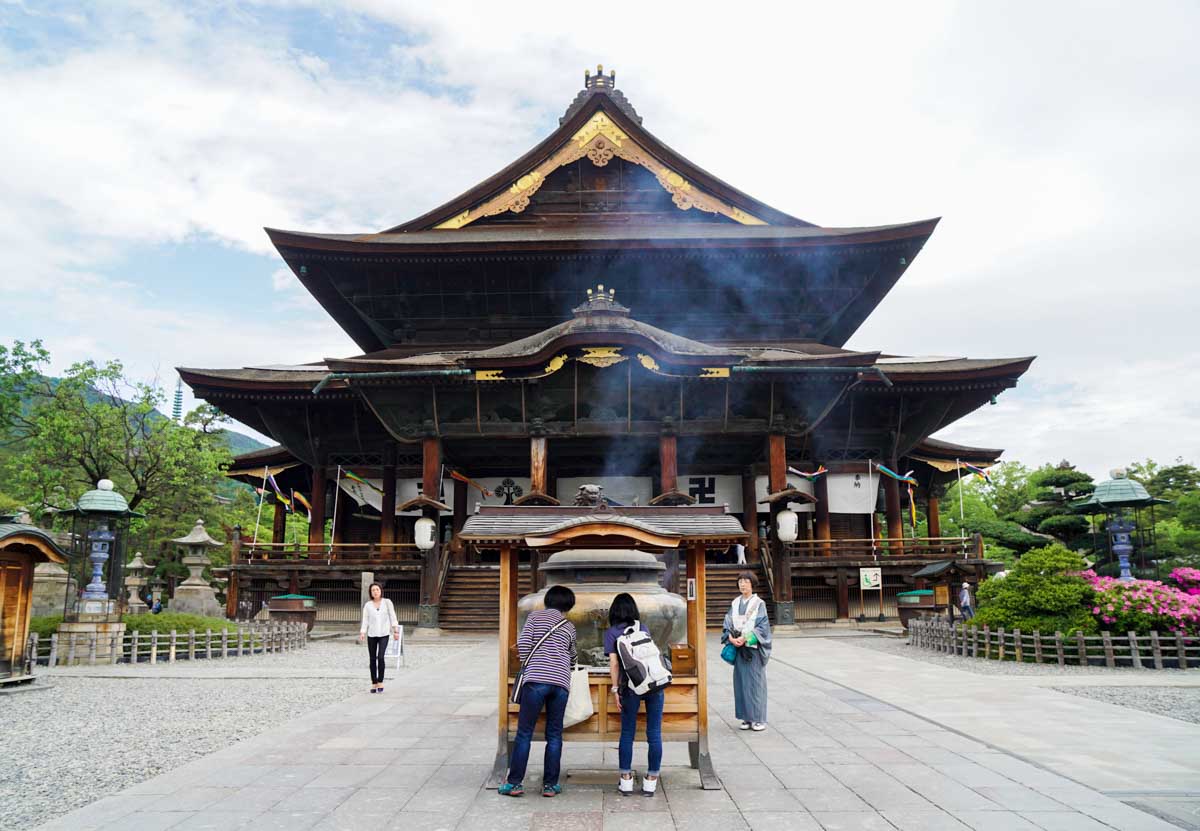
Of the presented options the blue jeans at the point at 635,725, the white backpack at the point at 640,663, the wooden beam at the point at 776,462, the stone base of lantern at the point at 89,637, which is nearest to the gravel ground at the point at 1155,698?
the blue jeans at the point at 635,725

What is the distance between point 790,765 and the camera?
688 cm

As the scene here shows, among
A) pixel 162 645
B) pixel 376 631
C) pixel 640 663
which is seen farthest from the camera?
pixel 162 645

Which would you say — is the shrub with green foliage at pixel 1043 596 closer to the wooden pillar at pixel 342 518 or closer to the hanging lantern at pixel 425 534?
the hanging lantern at pixel 425 534

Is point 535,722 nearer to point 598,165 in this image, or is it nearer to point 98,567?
point 98,567

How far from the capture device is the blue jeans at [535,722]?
588 centimetres

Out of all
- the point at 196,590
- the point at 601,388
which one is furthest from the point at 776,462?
the point at 196,590

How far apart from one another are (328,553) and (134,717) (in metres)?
14.0

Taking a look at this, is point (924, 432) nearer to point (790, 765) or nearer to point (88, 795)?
point (790, 765)

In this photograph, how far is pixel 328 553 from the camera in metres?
23.5

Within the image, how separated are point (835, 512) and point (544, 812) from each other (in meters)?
21.3

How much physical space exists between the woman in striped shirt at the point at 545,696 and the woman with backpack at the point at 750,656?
9.30 feet

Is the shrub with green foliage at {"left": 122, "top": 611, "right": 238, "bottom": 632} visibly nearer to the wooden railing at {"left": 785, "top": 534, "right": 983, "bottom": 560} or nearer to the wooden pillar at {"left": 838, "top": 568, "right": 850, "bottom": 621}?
the wooden railing at {"left": 785, "top": 534, "right": 983, "bottom": 560}

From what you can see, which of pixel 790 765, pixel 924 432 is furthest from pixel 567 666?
pixel 924 432

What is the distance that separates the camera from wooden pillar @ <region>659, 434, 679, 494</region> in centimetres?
2161
